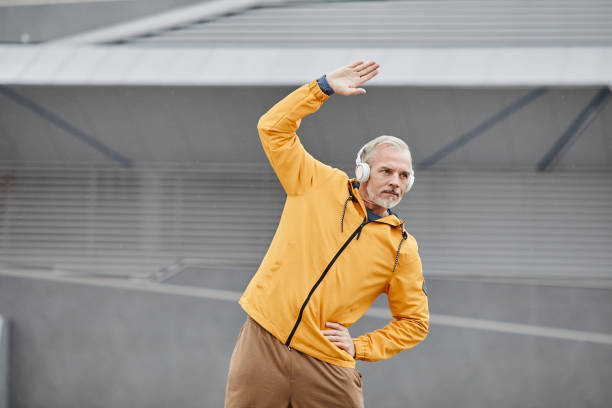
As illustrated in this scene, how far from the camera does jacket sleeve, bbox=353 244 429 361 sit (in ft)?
7.75

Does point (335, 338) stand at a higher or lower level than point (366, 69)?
lower

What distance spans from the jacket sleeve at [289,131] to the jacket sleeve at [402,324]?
0.60m

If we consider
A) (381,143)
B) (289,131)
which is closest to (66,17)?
(289,131)

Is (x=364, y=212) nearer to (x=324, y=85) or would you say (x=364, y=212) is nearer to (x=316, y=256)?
(x=316, y=256)

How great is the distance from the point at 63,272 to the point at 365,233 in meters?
5.97

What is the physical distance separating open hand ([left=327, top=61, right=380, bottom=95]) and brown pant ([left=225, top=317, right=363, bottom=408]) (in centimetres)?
99

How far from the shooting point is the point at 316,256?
2184 millimetres

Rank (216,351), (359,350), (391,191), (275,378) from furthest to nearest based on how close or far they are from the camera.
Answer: (216,351), (359,350), (391,191), (275,378)

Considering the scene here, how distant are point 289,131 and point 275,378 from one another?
3.16 ft

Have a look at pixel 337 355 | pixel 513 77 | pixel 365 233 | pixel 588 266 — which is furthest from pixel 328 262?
pixel 588 266

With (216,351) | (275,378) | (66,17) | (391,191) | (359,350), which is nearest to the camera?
(275,378)

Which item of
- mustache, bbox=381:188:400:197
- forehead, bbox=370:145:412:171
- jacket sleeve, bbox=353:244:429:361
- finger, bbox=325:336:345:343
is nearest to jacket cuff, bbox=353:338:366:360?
jacket sleeve, bbox=353:244:429:361

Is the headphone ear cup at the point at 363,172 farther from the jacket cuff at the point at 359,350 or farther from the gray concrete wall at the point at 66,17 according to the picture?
the gray concrete wall at the point at 66,17

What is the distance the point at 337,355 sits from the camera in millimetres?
2238
